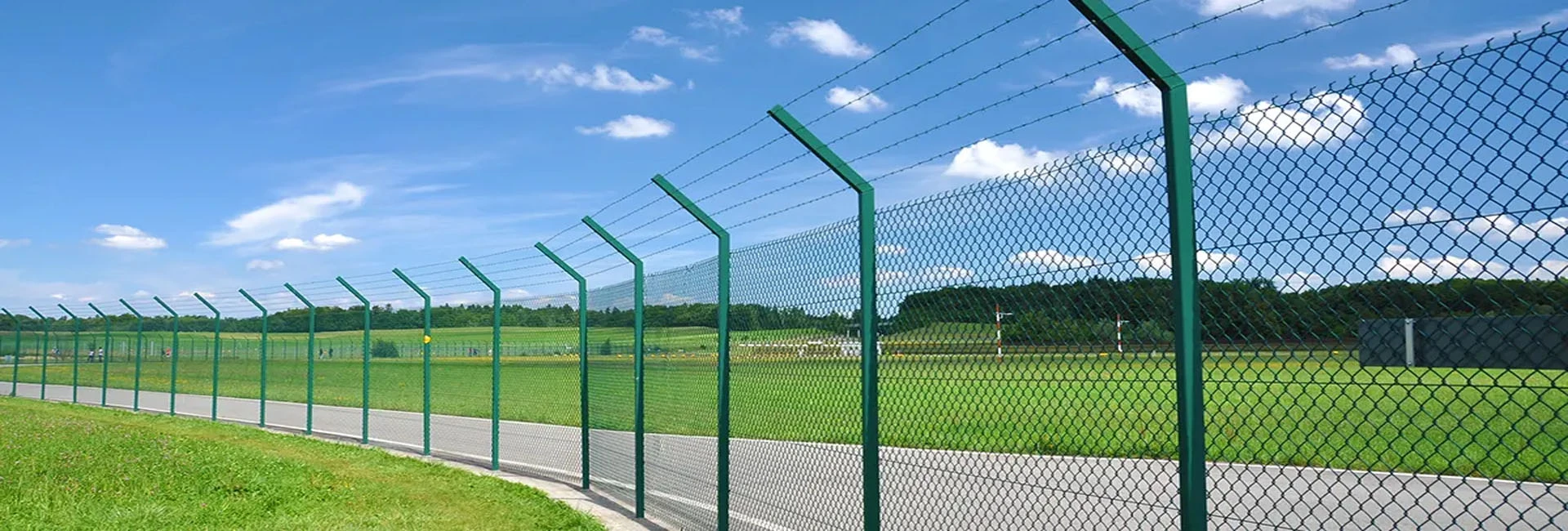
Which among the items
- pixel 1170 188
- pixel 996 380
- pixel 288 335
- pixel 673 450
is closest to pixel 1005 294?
pixel 996 380

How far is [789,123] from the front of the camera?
5625 millimetres

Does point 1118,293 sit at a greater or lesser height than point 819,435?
greater

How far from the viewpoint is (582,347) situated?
1056cm

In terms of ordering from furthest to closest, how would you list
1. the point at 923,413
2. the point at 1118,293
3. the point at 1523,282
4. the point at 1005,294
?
the point at 923,413 → the point at 1005,294 → the point at 1118,293 → the point at 1523,282

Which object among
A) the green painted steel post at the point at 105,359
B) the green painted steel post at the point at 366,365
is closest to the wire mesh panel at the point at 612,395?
the green painted steel post at the point at 366,365

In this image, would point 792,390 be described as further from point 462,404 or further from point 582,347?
point 462,404

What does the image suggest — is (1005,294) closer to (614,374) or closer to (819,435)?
(819,435)

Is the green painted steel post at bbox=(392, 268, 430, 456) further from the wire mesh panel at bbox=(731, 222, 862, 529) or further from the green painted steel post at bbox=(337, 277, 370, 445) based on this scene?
the wire mesh panel at bbox=(731, 222, 862, 529)

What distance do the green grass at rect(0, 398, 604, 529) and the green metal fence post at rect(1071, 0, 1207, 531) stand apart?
5215 mm

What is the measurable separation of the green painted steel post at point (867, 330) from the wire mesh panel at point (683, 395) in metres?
2.28

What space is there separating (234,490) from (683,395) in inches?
144

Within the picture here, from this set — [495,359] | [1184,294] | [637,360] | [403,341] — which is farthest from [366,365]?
[1184,294]

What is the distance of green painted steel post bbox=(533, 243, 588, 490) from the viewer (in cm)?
1045

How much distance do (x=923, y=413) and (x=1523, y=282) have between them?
256 centimetres
